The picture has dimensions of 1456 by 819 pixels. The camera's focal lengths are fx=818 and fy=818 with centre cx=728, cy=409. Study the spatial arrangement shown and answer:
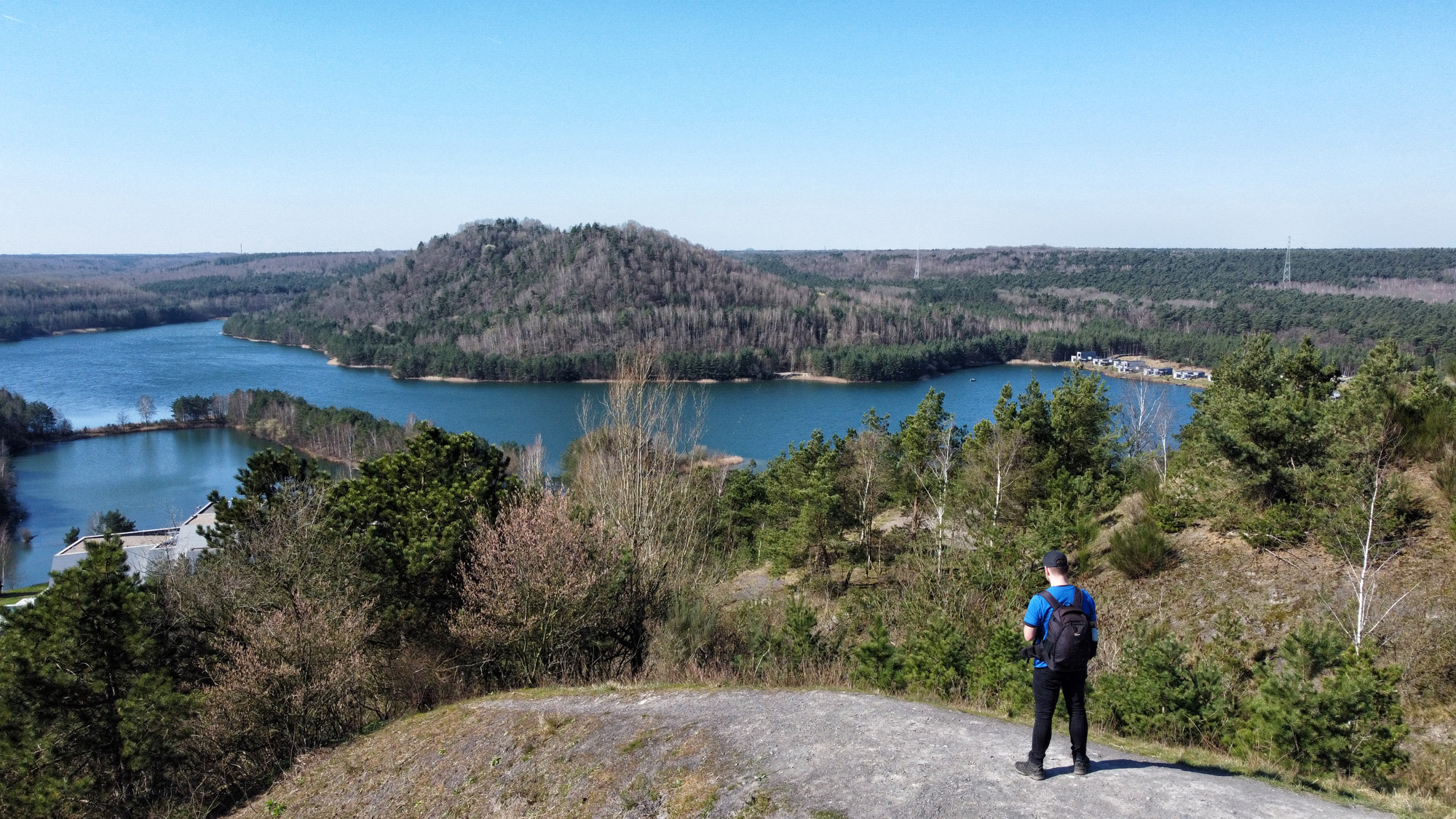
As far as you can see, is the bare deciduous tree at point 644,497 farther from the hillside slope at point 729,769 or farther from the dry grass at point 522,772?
the hillside slope at point 729,769

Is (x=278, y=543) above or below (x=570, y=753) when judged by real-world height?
above

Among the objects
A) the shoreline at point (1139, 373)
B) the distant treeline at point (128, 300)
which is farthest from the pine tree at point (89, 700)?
the distant treeline at point (128, 300)

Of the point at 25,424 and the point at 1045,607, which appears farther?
the point at 25,424

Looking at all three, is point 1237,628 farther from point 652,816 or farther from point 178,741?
point 178,741

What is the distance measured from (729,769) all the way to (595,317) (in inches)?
3750

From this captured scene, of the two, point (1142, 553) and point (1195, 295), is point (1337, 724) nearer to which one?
point (1142, 553)

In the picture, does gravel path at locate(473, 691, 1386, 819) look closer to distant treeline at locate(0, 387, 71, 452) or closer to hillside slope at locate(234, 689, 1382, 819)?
hillside slope at locate(234, 689, 1382, 819)

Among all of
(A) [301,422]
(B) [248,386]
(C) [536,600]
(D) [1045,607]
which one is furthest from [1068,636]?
(B) [248,386]

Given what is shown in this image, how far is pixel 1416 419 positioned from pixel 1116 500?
4.75 meters

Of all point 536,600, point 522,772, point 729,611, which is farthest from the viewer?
point 729,611

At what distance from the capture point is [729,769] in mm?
5883

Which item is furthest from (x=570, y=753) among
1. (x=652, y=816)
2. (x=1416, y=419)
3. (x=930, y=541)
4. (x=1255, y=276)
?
(x=1255, y=276)

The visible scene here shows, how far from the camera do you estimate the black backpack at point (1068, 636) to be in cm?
449

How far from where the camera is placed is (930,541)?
14492mm
